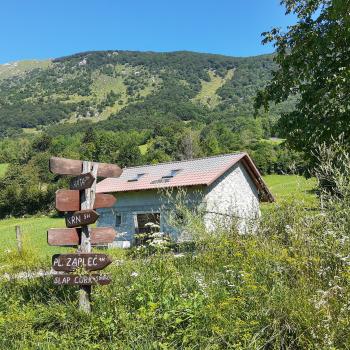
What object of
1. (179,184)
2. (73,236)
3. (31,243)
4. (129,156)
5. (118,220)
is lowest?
Answer: (31,243)

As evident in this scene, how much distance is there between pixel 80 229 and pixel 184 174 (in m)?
18.3

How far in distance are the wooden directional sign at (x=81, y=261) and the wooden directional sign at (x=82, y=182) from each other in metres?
0.91

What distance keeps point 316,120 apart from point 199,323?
26.7 ft

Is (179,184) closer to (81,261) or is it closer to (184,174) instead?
(184,174)

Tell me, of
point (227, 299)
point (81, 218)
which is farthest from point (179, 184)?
point (227, 299)

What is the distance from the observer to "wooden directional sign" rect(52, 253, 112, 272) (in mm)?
5121

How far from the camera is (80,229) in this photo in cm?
550

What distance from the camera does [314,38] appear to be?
34.4 feet

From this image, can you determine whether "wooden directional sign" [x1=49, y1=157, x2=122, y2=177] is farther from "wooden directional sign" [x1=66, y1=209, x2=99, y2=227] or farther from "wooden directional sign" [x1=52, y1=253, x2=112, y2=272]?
"wooden directional sign" [x1=52, y1=253, x2=112, y2=272]

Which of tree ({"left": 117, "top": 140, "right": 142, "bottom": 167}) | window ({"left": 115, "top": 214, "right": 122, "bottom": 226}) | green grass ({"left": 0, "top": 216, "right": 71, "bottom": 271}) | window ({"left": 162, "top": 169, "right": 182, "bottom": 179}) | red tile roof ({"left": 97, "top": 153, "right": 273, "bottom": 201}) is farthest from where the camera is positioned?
tree ({"left": 117, "top": 140, "right": 142, "bottom": 167})

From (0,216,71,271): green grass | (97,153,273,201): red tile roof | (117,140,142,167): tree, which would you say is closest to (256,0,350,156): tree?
(0,216,71,271): green grass

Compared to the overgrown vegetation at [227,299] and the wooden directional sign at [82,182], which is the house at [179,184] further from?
the overgrown vegetation at [227,299]

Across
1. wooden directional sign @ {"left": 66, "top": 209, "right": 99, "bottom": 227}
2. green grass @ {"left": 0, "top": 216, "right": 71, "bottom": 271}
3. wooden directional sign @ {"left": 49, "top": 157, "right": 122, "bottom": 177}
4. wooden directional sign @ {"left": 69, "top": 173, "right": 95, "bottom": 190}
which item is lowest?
green grass @ {"left": 0, "top": 216, "right": 71, "bottom": 271}

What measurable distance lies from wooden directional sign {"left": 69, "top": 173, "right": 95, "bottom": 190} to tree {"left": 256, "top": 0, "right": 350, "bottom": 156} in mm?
5725
